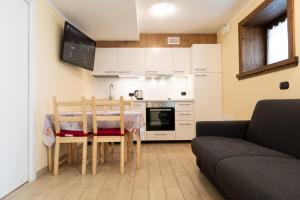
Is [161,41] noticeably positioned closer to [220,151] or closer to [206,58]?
[206,58]

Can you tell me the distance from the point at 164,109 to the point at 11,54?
3079mm

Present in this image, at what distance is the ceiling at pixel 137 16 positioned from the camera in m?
3.21

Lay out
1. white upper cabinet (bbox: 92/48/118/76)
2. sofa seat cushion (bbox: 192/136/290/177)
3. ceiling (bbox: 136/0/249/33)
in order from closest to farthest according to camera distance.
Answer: sofa seat cushion (bbox: 192/136/290/177) → ceiling (bbox: 136/0/249/33) → white upper cabinet (bbox: 92/48/118/76)

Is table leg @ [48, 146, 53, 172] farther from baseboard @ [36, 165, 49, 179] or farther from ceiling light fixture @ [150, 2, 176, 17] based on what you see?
ceiling light fixture @ [150, 2, 176, 17]

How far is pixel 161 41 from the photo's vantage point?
5039 mm

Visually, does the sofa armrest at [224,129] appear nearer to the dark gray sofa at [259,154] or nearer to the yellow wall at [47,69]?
the dark gray sofa at [259,154]

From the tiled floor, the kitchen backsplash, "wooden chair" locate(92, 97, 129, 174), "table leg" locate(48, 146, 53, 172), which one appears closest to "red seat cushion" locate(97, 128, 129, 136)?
"wooden chair" locate(92, 97, 129, 174)

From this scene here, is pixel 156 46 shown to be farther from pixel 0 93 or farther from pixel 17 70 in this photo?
pixel 0 93

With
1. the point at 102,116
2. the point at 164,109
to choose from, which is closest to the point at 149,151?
the point at 164,109

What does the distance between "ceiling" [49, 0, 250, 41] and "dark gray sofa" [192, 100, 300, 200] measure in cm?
192

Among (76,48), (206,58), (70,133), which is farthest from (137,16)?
(70,133)

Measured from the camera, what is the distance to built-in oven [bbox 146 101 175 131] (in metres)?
4.68

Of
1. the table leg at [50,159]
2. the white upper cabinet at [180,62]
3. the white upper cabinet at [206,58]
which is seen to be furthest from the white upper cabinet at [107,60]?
the table leg at [50,159]

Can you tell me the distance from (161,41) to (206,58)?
1082mm
